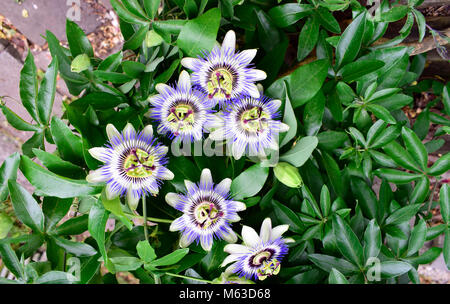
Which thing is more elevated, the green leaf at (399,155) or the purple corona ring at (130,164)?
the green leaf at (399,155)

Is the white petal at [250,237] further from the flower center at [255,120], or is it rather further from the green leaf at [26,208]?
the green leaf at [26,208]

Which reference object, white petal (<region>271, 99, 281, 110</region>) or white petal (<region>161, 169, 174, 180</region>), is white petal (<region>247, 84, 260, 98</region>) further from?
white petal (<region>161, 169, 174, 180</region>)

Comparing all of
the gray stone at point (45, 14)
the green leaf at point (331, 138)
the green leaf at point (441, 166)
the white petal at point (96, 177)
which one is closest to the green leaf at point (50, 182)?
the white petal at point (96, 177)

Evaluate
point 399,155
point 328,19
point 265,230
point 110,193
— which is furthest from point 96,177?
point 399,155

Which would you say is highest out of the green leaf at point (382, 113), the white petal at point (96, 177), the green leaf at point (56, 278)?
the green leaf at point (382, 113)

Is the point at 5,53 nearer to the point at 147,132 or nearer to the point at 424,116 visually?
the point at 147,132

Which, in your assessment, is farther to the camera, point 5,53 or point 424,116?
point 5,53
